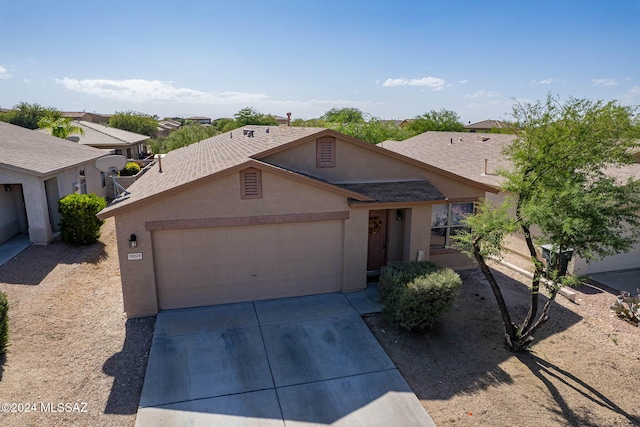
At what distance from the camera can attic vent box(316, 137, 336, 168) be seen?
11906mm

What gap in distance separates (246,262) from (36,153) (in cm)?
1298

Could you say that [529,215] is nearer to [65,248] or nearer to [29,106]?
[65,248]

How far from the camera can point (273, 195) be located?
10.5 meters

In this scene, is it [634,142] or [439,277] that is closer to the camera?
[634,142]

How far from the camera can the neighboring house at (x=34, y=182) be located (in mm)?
A: 14711

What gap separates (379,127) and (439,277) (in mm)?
39491

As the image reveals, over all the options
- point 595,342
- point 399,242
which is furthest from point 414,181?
point 595,342

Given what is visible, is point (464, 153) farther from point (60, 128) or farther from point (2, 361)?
point (60, 128)

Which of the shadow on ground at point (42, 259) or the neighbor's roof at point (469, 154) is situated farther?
the neighbor's roof at point (469, 154)

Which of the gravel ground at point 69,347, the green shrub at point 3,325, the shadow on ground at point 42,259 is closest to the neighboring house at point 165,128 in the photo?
the shadow on ground at point 42,259

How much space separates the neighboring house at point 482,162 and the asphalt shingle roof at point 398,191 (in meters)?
1.93

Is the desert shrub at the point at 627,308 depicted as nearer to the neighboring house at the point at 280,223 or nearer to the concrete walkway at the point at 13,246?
the neighboring house at the point at 280,223

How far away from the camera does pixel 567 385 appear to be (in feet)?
26.8

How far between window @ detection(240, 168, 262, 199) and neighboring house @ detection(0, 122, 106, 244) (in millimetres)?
9143
